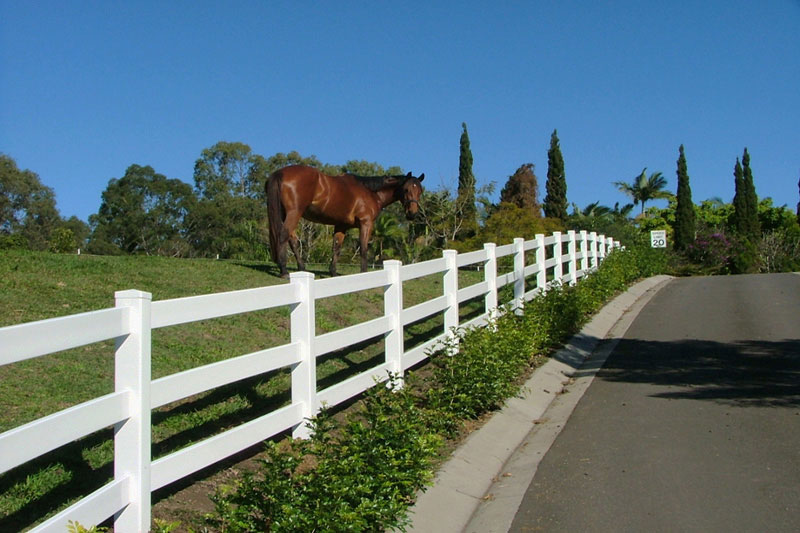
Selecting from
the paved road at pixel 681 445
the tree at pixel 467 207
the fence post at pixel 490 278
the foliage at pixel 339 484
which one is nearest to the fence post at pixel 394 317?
the foliage at pixel 339 484

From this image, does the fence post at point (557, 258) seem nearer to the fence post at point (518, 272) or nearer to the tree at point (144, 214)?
the fence post at point (518, 272)

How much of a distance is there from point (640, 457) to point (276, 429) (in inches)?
114

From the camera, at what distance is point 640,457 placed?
611cm

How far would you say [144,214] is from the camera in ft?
162

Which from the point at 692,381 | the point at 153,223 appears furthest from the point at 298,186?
the point at 153,223

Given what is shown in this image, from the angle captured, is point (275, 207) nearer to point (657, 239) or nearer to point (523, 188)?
point (657, 239)

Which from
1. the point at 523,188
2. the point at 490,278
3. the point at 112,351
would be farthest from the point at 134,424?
the point at 523,188

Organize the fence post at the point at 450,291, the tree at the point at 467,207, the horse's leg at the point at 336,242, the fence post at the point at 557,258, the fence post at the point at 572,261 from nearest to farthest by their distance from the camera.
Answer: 1. the fence post at the point at 450,291
2. the horse's leg at the point at 336,242
3. the fence post at the point at 557,258
4. the fence post at the point at 572,261
5. the tree at the point at 467,207

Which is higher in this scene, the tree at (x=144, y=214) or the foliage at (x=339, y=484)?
the tree at (x=144, y=214)

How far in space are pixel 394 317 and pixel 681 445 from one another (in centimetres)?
279

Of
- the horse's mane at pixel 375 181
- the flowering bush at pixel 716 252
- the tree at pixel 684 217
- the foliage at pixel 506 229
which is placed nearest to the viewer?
the horse's mane at pixel 375 181


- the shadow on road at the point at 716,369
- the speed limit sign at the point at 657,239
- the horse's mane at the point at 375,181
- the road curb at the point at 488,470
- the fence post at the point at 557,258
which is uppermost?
the horse's mane at the point at 375,181

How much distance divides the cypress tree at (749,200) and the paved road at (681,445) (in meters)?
42.0

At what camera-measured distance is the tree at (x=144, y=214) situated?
48.0 metres
